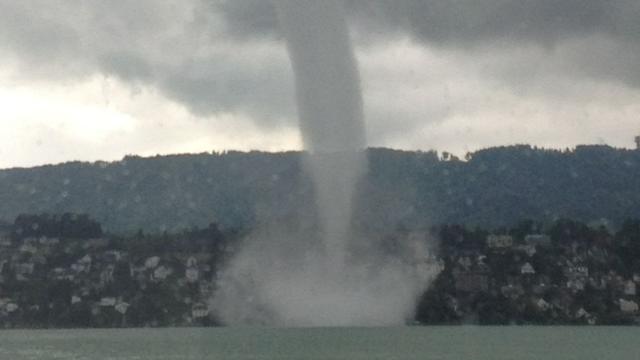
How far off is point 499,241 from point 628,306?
→ 2005cm

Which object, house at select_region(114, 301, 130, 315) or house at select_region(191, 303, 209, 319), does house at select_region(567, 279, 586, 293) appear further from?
house at select_region(114, 301, 130, 315)

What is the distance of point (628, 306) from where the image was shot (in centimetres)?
17100

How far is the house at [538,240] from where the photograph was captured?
180 metres

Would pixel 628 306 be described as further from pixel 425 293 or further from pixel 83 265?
pixel 83 265

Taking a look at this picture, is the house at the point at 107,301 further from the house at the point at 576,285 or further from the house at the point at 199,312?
the house at the point at 576,285

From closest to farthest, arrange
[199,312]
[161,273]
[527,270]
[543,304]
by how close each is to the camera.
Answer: [199,312] → [543,304] → [527,270] → [161,273]

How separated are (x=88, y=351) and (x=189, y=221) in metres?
89.6

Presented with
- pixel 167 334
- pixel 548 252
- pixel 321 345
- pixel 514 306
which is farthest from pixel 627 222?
pixel 321 345

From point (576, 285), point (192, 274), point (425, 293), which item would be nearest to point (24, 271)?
point (192, 274)

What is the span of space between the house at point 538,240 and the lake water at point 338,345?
32.4 m

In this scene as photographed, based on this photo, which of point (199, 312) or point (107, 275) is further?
point (107, 275)

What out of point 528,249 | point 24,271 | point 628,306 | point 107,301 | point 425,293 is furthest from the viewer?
point 528,249

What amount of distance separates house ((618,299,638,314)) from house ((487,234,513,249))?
56.0 ft

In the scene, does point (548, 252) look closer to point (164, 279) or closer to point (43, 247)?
point (164, 279)
